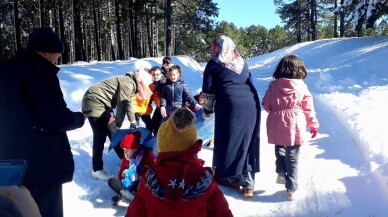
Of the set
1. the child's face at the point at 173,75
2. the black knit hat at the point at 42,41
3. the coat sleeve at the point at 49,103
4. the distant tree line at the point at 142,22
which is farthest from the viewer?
the distant tree line at the point at 142,22

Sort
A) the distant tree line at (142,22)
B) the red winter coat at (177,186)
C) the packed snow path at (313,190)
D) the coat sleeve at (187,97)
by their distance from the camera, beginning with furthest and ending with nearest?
the distant tree line at (142,22) < the coat sleeve at (187,97) < the packed snow path at (313,190) < the red winter coat at (177,186)

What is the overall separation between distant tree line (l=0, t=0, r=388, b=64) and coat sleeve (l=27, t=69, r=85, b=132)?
1476 centimetres

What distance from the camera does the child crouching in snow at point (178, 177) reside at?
2756mm

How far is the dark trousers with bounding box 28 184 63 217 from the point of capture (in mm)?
3223

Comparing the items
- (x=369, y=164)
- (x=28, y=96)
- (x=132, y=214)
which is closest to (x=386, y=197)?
(x=369, y=164)

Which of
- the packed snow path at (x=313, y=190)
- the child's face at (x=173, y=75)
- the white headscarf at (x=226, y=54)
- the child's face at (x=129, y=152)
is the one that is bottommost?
the packed snow path at (x=313, y=190)

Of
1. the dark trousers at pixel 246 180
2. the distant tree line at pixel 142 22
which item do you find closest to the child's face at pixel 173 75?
the dark trousers at pixel 246 180

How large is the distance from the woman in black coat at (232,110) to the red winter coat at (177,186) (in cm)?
219

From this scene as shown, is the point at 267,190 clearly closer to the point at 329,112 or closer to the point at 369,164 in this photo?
the point at 369,164

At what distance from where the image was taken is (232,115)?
5004 millimetres

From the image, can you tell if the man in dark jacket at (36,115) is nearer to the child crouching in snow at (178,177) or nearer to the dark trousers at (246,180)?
the child crouching in snow at (178,177)

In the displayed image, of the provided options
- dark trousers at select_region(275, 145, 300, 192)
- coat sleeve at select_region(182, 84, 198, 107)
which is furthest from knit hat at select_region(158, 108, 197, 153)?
coat sleeve at select_region(182, 84, 198, 107)

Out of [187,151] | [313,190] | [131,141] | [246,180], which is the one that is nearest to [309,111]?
[313,190]

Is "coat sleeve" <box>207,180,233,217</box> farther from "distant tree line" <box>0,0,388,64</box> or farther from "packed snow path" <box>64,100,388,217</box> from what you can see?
"distant tree line" <box>0,0,388,64</box>
